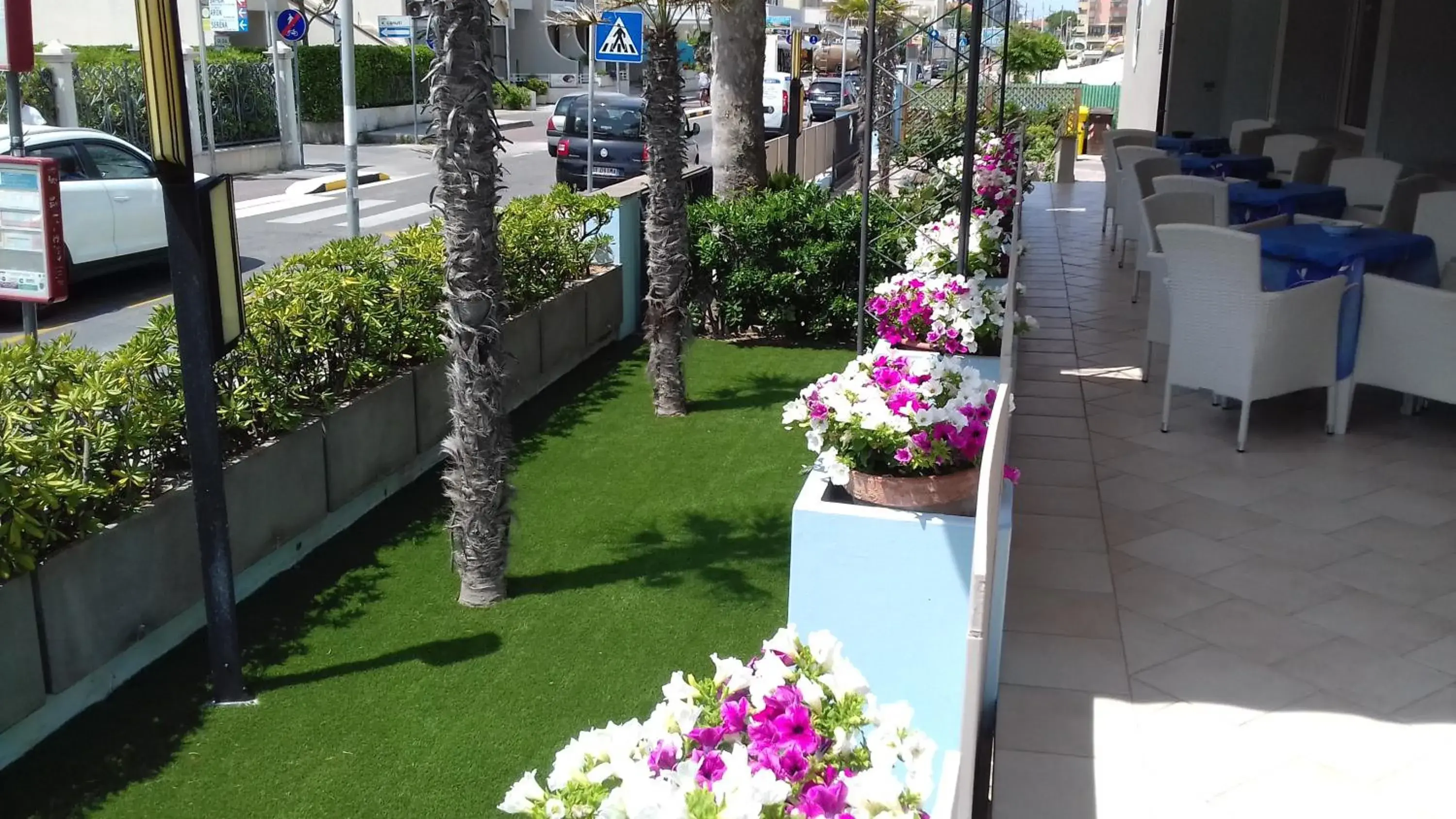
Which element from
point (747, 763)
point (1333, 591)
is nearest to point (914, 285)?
point (1333, 591)

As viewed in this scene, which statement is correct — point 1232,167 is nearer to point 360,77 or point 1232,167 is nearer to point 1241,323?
point 1241,323

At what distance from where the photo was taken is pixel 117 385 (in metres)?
4.27

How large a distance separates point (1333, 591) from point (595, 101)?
1611cm

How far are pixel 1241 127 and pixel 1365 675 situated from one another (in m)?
12.1

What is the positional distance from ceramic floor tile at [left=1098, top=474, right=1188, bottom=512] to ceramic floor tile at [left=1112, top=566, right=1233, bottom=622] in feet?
2.25

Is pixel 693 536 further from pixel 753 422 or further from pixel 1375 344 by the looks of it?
pixel 1375 344

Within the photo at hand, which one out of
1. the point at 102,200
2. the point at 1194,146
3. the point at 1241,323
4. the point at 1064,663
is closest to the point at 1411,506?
the point at 1241,323

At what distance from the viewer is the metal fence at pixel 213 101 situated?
19250mm

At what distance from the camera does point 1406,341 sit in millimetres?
6176

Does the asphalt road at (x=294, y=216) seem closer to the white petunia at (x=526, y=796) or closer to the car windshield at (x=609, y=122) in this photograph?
the car windshield at (x=609, y=122)

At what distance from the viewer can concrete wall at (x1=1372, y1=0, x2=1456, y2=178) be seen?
1088cm

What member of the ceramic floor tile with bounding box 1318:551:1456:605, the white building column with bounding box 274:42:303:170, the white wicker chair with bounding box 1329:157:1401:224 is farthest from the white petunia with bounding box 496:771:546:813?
the white building column with bounding box 274:42:303:170

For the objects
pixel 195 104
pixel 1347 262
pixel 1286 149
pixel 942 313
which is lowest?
pixel 942 313

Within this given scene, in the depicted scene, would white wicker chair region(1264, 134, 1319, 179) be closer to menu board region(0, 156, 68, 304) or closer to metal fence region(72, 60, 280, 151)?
menu board region(0, 156, 68, 304)
